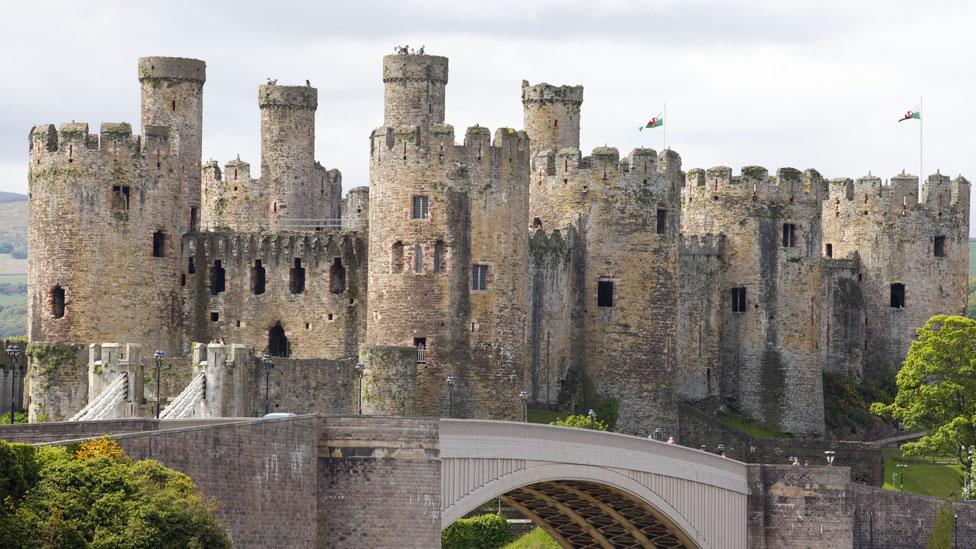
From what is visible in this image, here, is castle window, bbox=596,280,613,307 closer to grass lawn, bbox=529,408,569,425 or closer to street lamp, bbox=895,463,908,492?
grass lawn, bbox=529,408,569,425

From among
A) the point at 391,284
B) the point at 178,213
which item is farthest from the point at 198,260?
the point at 391,284

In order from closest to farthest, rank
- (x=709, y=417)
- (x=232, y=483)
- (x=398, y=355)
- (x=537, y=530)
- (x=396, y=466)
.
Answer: (x=232, y=483)
(x=396, y=466)
(x=398, y=355)
(x=537, y=530)
(x=709, y=417)

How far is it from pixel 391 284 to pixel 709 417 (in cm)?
1713

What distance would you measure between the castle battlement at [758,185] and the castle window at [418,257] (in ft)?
69.2

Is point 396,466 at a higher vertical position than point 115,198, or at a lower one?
lower

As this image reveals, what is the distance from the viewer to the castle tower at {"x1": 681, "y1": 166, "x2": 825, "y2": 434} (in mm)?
106375

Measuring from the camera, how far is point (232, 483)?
5866 centimetres

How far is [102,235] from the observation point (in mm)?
90375

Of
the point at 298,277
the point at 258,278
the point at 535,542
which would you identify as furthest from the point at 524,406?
the point at 258,278

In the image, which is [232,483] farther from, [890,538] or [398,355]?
[890,538]

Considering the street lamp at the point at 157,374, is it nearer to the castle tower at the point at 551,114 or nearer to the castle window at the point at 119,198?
the castle window at the point at 119,198

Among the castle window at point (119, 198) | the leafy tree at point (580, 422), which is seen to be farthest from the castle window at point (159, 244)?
the leafy tree at point (580, 422)

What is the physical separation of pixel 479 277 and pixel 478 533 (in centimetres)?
855

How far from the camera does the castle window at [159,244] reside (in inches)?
3634
